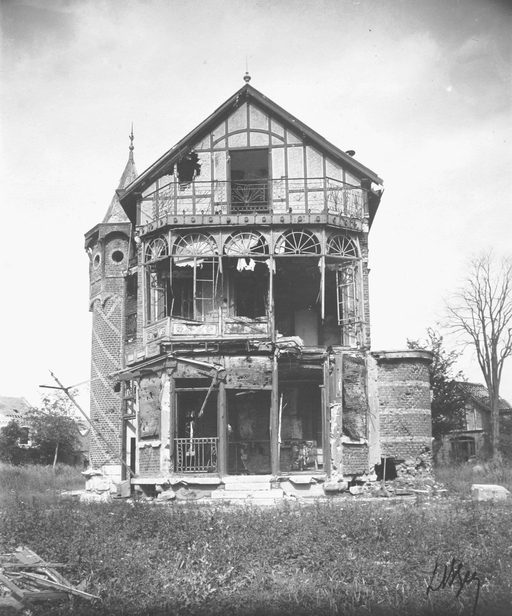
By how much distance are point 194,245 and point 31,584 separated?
1491 centimetres

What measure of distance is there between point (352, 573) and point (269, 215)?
14593 mm

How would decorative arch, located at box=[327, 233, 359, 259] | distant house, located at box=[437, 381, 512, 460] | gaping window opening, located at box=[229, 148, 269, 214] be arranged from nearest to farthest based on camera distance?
decorative arch, located at box=[327, 233, 359, 259] → gaping window opening, located at box=[229, 148, 269, 214] → distant house, located at box=[437, 381, 512, 460]

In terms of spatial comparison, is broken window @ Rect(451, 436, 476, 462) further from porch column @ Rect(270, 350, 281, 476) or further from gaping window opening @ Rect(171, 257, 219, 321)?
gaping window opening @ Rect(171, 257, 219, 321)

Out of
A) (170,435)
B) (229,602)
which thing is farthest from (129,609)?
(170,435)

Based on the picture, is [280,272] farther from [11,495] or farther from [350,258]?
[11,495]

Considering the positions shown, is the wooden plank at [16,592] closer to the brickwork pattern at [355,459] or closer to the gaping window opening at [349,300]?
the brickwork pattern at [355,459]

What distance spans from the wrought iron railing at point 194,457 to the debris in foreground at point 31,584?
10.3m

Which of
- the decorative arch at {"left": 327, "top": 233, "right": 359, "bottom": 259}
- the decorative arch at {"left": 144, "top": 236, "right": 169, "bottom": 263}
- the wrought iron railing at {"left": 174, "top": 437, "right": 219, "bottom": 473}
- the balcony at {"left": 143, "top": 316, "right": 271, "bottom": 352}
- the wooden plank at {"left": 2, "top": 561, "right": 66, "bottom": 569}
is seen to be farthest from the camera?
the decorative arch at {"left": 144, "top": 236, "right": 169, "bottom": 263}

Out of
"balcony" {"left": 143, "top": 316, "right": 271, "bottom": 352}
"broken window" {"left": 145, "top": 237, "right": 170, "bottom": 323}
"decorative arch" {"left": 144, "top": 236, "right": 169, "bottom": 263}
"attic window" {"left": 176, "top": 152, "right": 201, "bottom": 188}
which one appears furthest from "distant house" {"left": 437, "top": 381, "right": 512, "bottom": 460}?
"decorative arch" {"left": 144, "top": 236, "right": 169, "bottom": 263}

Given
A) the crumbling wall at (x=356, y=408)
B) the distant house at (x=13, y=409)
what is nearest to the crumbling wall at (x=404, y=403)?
the crumbling wall at (x=356, y=408)

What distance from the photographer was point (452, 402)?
33.2 metres

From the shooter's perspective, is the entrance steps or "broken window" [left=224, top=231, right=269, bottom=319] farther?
"broken window" [left=224, top=231, right=269, bottom=319]

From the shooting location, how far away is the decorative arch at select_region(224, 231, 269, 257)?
24.2 m

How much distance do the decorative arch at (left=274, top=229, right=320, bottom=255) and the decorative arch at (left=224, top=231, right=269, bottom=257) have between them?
563 mm
